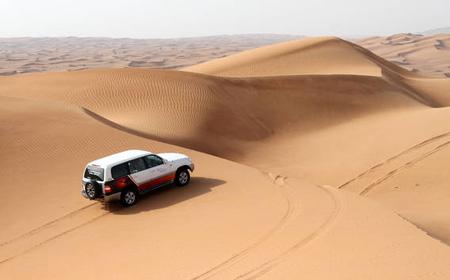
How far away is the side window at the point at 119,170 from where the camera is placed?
11.1 m

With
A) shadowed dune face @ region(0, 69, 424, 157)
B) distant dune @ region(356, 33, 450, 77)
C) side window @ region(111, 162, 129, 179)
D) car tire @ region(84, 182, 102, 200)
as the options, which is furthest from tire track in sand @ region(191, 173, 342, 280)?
distant dune @ region(356, 33, 450, 77)

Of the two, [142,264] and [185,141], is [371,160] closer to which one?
[185,141]

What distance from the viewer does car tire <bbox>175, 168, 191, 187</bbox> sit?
40.5ft

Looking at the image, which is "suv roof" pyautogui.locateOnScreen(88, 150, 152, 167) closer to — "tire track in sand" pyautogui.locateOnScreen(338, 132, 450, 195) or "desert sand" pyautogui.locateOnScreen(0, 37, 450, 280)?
"desert sand" pyautogui.locateOnScreen(0, 37, 450, 280)

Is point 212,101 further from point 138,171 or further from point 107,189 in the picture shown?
point 107,189

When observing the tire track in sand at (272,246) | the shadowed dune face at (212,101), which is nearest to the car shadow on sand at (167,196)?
the tire track in sand at (272,246)

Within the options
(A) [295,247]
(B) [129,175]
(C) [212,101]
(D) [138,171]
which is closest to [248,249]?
(A) [295,247]

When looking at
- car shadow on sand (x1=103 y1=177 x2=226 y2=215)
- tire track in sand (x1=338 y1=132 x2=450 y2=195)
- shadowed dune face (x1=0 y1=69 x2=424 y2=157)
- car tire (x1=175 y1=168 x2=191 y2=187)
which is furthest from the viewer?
shadowed dune face (x1=0 y1=69 x2=424 y2=157)

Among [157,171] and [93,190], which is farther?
[157,171]

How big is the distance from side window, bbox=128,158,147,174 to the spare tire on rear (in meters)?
0.90

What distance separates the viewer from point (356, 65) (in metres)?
45.4

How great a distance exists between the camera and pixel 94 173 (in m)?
11.2

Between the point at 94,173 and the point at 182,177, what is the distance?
2.35m

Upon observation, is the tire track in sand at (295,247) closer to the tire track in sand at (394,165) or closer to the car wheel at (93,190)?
the car wheel at (93,190)
